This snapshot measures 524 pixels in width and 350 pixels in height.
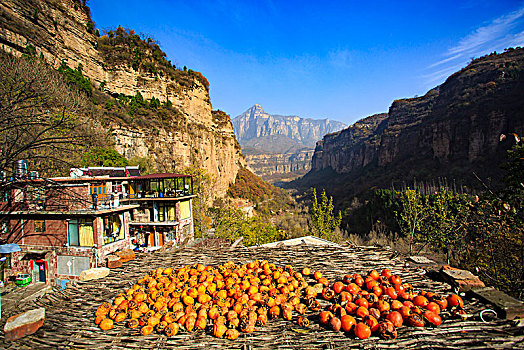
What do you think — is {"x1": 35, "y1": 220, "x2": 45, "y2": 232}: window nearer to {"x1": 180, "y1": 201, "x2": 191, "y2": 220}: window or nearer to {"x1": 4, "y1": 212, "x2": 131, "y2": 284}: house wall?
{"x1": 4, "y1": 212, "x2": 131, "y2": 284}: house wall

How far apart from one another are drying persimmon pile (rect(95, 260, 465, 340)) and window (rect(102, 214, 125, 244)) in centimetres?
1537

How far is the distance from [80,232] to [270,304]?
17.9m

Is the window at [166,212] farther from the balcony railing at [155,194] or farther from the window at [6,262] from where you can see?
the window at [6,262]

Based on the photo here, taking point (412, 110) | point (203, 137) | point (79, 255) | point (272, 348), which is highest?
point (412, 110)

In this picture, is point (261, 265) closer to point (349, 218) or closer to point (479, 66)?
point (349, 218)

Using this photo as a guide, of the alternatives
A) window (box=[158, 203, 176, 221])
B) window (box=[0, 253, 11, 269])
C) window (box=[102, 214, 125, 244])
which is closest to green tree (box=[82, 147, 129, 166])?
window (box=[158, 203, 176, 221])

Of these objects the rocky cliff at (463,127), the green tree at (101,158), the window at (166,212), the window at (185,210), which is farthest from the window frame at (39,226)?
the rocky cliff at (463,127)

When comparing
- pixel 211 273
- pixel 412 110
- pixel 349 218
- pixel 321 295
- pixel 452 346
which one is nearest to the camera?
pixel 452 346

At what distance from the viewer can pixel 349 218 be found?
1930 inches

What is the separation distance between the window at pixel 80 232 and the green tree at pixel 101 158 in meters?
10.1

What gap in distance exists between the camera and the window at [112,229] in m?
16.5

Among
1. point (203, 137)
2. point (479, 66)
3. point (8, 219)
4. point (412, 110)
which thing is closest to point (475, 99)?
point (479, 66)

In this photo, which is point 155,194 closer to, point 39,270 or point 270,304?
point 39,270

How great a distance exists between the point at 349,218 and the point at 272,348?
166 ft
